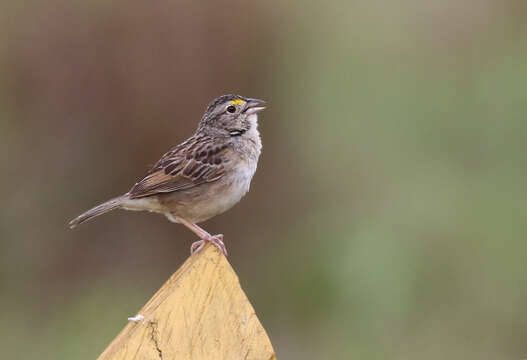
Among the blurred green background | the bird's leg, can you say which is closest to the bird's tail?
the bird's leg

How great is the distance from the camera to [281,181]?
314 inches

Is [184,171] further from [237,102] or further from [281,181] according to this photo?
[281,181]

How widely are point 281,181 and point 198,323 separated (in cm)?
522

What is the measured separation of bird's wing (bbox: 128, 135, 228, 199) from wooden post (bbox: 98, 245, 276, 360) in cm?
188

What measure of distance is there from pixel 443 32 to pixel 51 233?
16.5 ft

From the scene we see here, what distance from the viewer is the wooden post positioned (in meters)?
2.71

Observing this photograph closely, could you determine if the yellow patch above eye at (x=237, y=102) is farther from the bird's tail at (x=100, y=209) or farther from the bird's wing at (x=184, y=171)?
the bird's tail at (x=100, y=209)

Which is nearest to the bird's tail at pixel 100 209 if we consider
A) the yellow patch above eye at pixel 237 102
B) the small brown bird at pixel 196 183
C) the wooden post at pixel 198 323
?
the small brown bird at pixel 196 183

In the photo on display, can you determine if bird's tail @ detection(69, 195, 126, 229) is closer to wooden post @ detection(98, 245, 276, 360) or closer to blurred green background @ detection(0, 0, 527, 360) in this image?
wooden post @ detection(98, 245, 276, 360)

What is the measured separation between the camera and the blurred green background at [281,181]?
6.78 m

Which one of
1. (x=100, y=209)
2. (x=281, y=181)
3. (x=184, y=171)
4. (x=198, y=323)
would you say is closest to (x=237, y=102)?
(x=184, y=171)

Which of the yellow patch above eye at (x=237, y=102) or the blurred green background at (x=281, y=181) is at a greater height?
the yellow patch above eye at (x=237, y=102)

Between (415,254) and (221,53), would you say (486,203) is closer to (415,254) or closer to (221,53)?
(415,254)

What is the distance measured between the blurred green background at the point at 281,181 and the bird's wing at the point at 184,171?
222 centimetres
